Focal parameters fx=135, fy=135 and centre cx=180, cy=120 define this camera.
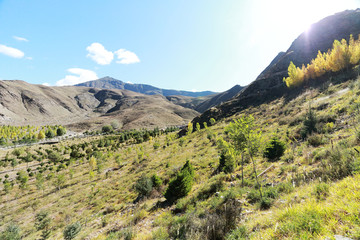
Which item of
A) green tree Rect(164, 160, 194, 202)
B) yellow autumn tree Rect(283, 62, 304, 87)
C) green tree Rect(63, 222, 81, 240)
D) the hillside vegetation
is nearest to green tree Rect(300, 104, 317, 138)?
green tree Rect(164, 160, 194, 202)

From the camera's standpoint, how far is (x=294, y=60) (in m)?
82.1

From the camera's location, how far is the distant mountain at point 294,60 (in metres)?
67.4

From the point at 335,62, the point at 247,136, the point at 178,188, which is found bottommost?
the point at 178,188

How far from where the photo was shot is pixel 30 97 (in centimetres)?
19712

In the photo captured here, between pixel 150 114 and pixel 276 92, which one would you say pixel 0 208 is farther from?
pixel 150 114

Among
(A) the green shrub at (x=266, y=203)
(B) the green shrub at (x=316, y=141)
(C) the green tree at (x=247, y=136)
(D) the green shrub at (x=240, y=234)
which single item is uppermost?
(C) the green tree at (x=247, y=136)

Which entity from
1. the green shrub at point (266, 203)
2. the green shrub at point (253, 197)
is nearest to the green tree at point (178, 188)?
the green shrub at point (253, 197)

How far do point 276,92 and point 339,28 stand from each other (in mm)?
65424

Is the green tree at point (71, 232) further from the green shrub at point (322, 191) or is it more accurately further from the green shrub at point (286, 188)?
the green shrub at point (322, 191)

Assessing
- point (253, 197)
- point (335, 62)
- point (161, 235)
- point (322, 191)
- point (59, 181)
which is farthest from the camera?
point (335, 62)

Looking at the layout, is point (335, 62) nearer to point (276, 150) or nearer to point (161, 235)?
point (276, 150)

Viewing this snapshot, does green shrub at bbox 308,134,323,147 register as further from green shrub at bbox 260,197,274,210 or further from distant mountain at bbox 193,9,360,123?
distant mountain at bbox 193,9,360,123

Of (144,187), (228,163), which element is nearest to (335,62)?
(228,163)

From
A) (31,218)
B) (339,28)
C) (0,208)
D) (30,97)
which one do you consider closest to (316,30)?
(339,28)
